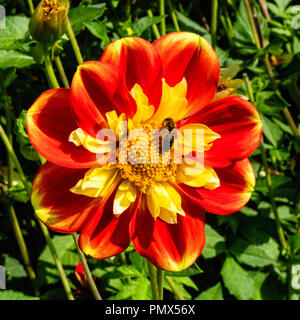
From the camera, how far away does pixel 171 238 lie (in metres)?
0.93

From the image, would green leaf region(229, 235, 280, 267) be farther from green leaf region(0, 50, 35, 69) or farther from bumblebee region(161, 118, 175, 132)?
green leaf region(0, 50, 35, 69)

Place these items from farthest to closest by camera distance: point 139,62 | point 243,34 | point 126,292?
point 243,34 → point 126,292 → point 139,62

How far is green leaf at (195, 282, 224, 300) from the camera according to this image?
150 cm

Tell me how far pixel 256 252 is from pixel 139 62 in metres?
0.98

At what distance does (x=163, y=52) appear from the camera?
2.99 feet

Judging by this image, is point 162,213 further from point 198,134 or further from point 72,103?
point 72,103

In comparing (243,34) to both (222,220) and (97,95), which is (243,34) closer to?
(222,220)

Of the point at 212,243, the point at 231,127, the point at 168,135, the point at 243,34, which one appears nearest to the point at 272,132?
the point at 243,34

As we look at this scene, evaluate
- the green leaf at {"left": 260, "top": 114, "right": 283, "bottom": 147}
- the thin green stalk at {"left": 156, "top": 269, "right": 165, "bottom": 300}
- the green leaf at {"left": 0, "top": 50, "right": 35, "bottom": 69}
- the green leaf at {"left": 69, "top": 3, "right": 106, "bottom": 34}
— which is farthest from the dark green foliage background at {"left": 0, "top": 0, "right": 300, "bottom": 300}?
the thin green stalk at {"left": 156, "top": 269, "right": 165, "bottom": 300}

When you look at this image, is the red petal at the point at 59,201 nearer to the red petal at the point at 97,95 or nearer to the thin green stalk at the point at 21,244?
the red petal at the point at 97,95

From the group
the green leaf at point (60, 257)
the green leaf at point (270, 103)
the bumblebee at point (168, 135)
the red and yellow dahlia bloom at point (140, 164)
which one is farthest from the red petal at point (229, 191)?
the green leaf at point (60, 257)

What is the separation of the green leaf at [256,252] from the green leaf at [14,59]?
1.01m

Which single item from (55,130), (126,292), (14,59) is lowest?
(126,292)

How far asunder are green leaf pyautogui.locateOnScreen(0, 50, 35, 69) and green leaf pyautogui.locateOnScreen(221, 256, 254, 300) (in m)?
1.01
